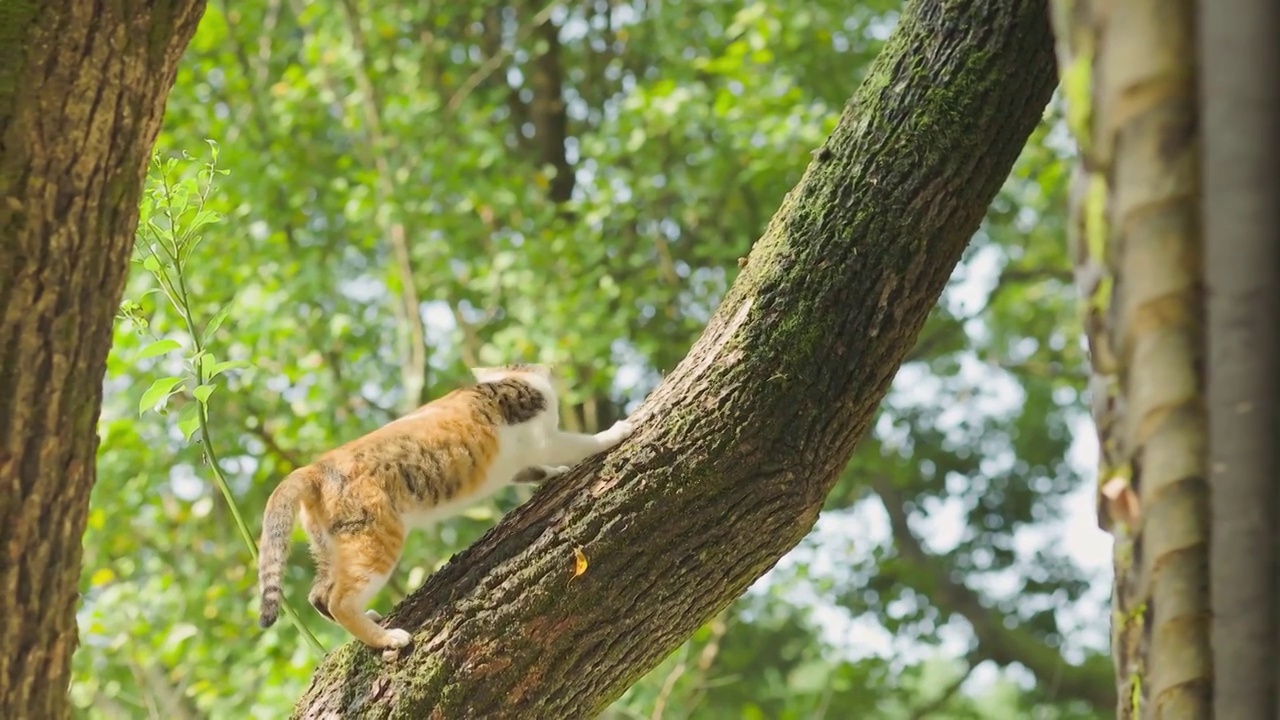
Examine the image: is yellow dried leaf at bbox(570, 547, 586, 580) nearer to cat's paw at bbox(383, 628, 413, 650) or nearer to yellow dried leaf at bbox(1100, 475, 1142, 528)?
cat's paw at bbox(383, 628, 413, 650)

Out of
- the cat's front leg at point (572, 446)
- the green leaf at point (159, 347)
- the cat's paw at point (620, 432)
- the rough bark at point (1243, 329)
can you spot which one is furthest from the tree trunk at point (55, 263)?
the rough bark at point (1243, 329)

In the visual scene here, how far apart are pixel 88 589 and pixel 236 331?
1.84m

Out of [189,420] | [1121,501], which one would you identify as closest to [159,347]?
[189,420]

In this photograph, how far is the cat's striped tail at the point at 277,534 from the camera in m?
2.76

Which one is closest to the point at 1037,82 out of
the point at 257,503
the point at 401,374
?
the point at 401,374

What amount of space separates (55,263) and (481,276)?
481 cm

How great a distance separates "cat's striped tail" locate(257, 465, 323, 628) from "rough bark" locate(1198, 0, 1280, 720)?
7.24ft

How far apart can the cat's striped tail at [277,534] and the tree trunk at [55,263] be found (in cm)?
80

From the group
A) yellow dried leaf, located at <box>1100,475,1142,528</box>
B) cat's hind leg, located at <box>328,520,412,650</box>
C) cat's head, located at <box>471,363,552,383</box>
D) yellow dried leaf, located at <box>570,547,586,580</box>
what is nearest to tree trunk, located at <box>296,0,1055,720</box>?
yellow dried leaf, located at <box>570,547,586,580</box>

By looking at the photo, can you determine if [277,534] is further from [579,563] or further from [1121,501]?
[1121,501]

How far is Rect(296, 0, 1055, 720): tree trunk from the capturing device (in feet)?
7.72

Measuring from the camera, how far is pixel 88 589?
6.58m

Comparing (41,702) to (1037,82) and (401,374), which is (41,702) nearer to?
(1037,82)

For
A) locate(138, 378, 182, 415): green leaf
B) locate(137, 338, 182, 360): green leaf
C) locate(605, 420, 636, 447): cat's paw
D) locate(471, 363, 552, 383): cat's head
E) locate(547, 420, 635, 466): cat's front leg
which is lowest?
locate(138, 378, 182, 415): green leaf
